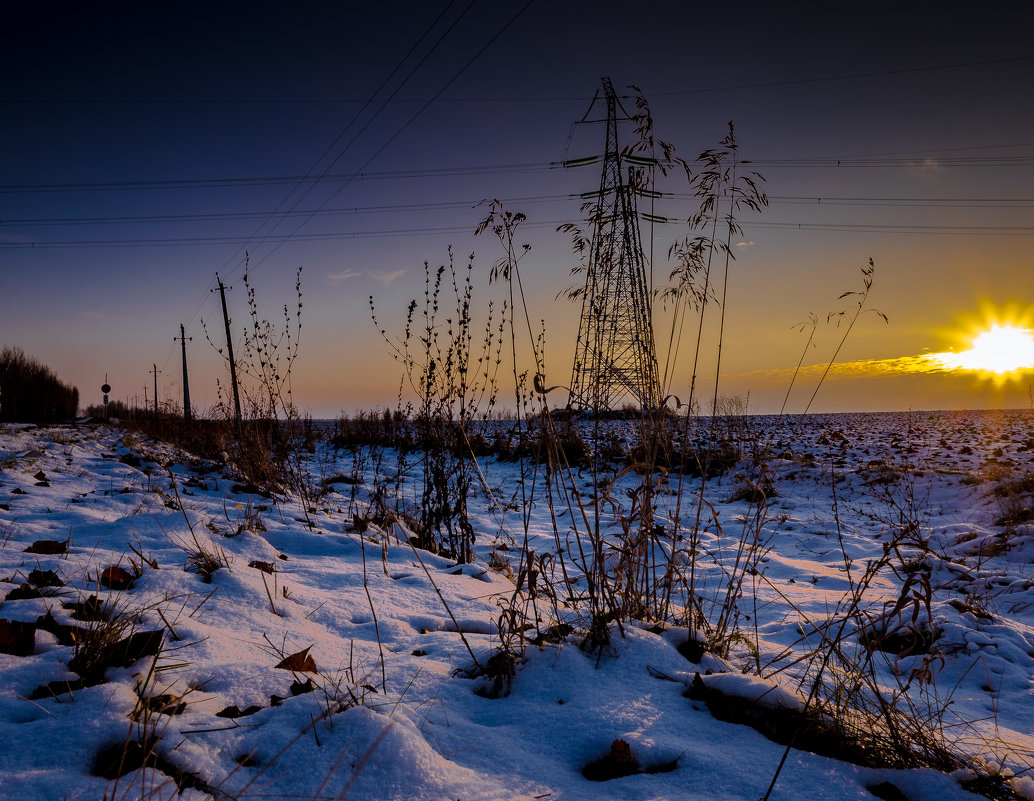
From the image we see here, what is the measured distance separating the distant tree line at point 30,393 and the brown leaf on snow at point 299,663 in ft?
62.7

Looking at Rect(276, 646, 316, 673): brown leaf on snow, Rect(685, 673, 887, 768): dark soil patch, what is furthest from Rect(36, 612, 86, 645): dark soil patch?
Rect(685, 673, 887, 768): dark soil patch

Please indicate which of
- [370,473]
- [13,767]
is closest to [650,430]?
[13,767]

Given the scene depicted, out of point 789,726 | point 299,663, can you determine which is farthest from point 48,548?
point 789,726

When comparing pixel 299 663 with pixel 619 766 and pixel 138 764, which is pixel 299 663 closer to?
pixel 138 764

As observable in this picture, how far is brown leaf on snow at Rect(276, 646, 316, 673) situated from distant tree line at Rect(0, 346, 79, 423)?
62.7 ft

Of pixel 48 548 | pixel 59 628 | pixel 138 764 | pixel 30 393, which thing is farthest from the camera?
pixel 30 393

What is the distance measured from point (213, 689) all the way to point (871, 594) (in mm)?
3765

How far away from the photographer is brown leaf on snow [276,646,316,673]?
164 cm

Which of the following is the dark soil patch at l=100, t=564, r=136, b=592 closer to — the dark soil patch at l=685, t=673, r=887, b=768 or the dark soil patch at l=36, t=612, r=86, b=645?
the dark soil patch at l=36, t=612, r=86, b=645

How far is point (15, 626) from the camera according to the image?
1532 millimetres

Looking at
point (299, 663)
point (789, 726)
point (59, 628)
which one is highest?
point (59, 628)

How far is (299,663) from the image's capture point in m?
1.66

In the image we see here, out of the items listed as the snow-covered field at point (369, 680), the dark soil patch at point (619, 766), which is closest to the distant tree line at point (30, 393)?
the snow-covered field at point (369, 680)

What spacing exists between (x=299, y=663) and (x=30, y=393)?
24670 mm
